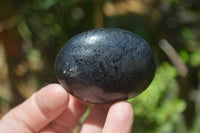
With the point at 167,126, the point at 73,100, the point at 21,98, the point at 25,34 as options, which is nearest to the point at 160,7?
the point at 167,126

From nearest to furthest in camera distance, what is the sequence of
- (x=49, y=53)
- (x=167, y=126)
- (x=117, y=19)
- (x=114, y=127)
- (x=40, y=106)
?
1. (x=114, y=127)
2. (x=40, y=106)
3. (x=167, y=126)
4. (x=117, y=19)
5. (x=49, y=53)

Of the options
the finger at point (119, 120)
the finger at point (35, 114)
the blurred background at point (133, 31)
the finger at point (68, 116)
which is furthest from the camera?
the blurred background at point (133, 31)

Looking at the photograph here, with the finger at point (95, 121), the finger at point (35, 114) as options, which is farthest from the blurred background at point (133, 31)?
the finger at point (35, 114)

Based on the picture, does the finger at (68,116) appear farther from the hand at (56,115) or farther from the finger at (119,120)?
the finger at (119,120)

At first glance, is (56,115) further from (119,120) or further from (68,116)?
(119,120)

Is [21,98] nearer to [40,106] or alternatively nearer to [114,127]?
[40,106]

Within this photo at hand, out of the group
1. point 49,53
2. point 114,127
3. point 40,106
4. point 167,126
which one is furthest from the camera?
point 49,53

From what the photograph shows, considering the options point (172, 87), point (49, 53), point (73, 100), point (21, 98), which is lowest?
point (21, 98)

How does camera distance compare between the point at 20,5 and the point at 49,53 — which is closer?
the point at 20,5
